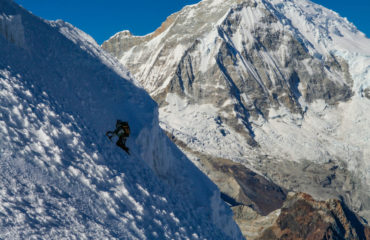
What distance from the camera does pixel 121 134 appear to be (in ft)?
56.8

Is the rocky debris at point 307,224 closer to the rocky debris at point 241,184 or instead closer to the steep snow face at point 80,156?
the rocky debris at point 241,184

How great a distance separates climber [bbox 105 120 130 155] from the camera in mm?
17141

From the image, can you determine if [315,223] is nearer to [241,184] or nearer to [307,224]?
[307,224]

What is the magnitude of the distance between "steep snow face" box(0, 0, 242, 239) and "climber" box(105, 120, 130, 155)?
0.85 ft

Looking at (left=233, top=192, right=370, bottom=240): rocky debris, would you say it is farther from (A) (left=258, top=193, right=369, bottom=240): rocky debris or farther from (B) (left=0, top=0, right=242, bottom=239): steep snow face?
(B) (left=0, top=0, right=242, bottom=239): steep snow face

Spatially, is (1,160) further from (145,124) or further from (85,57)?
(85,57)

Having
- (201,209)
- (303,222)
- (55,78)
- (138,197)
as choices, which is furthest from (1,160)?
(303,222)

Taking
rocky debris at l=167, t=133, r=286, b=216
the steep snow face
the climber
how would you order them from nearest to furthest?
the steep snow face, the climber, rocky debris at l=167, t=133, r=286, b=216

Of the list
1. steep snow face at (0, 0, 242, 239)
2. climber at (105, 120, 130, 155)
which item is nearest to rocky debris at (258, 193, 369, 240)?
steep snow face at (0, 0, 242, 239)

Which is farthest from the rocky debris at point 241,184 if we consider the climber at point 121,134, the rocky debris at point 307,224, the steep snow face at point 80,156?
the climber at point 121,134

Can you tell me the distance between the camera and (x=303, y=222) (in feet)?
272

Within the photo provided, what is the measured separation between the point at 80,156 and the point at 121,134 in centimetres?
280

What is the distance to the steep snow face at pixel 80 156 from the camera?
12266mm

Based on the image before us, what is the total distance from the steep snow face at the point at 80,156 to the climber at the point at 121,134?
0.26 metres
